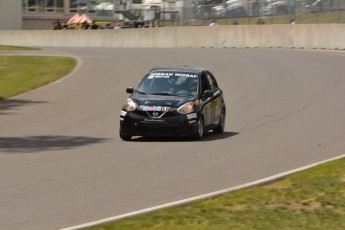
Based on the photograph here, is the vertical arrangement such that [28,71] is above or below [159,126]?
below

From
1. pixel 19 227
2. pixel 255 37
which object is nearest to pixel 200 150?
pixel 19 227

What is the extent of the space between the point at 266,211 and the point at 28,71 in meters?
27.2

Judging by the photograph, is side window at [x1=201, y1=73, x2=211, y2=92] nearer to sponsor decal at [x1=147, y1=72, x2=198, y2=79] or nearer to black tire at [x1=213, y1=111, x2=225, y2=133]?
sponsor decal at [x1=147, y1=72, x2=198, y2=79]

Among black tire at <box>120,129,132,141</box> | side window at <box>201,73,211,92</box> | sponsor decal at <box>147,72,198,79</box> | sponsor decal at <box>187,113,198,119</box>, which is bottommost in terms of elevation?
black tire at <box>120,129,132,141</box>

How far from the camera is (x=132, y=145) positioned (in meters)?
17.4

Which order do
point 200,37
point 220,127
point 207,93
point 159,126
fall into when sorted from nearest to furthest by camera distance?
point 159,126, point 207,93, point 220,127, point 200,37

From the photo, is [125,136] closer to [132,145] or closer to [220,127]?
[132,145]

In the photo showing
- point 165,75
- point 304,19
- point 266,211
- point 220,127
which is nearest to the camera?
point 266,211

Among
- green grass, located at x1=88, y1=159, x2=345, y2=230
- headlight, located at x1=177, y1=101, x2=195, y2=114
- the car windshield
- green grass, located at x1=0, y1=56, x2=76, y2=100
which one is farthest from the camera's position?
green grass, located at x1=0, y1=56, x2=76, y2=100

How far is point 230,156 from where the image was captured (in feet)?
51.1

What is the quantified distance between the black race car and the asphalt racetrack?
27 cm

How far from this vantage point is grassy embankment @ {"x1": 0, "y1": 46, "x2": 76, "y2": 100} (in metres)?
31.4

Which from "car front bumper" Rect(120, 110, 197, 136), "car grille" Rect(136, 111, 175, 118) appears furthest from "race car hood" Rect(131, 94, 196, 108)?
"car front bumper" Rect(120, 110, 197, 136)

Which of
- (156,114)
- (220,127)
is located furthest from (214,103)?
(156,114)
